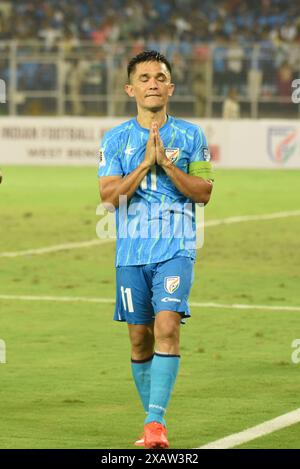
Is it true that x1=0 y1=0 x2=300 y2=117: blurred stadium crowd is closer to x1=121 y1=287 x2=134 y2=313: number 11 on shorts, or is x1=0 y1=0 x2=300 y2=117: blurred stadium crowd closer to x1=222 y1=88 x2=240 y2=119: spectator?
x1=222 y1=88 x2=240 y2=119: spectator

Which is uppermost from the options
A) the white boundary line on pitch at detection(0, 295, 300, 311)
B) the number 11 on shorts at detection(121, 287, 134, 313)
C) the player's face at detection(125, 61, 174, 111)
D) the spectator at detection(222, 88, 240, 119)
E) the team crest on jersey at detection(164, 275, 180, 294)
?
the spectator at detection(222, 88, 240, 119)

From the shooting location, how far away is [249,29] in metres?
41.2

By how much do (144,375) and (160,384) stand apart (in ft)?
1.38

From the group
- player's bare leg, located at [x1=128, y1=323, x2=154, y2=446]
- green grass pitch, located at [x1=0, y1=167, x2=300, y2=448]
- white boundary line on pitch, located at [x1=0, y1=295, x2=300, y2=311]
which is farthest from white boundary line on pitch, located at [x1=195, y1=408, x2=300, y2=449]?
white boundary line on pitch, located at [x1=0, y1=295, x2=300, y2=311]

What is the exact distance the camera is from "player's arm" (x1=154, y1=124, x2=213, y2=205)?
755 centimetres

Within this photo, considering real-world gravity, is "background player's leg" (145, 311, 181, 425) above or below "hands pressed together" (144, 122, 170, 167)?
below

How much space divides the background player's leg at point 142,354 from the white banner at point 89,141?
81.0 ft

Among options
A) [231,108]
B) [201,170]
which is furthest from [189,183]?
[231,108]

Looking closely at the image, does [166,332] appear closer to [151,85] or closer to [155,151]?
[155,151]

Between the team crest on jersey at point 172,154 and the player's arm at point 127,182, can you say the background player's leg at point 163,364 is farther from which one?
the team crest on jersey at point 172,154

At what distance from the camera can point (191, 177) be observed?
766cm

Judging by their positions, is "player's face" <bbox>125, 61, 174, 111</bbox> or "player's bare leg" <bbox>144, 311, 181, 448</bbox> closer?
"player's bare leg" <bbox>144, 311, 181, 448</bbox>

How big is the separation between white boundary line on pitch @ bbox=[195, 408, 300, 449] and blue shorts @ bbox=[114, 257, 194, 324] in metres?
0.78

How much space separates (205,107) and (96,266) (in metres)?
17.7
